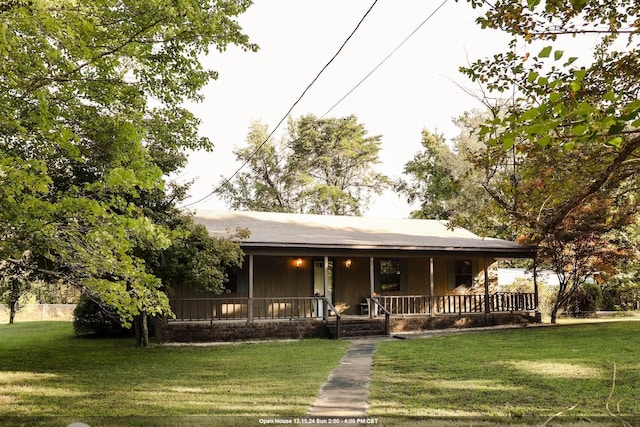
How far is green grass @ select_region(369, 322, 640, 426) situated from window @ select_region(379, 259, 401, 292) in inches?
232

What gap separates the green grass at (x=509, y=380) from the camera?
657cm

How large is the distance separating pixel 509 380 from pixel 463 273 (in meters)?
13.0

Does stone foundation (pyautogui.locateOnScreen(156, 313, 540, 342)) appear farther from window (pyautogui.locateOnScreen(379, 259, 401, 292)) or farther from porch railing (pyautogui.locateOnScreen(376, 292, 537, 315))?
window (pyautogui.locateOnScreen(379, 259, 401, 292))

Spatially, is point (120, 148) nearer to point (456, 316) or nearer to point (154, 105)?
point (154, 105)

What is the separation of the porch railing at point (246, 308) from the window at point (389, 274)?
271 centimetres

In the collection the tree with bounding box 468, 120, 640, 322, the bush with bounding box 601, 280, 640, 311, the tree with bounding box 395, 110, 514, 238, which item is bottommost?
the bush with bounding box 601, 280, 640, 311

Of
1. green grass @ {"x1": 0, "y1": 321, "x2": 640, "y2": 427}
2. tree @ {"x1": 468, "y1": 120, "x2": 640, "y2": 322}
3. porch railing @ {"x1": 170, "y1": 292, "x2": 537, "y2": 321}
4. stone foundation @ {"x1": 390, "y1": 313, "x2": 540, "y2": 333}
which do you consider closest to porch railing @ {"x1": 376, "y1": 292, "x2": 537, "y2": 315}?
porch railing @ {"x1": 170, "y1": 292, "x2": 537, "y2": 321}

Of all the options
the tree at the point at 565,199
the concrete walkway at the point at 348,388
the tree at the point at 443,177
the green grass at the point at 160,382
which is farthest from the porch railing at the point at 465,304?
the tree at the point at 443,177

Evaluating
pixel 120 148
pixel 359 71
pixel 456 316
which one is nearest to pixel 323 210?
pixel 456 316

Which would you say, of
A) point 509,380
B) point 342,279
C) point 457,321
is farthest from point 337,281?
point 509,380

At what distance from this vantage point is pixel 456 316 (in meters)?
18.6

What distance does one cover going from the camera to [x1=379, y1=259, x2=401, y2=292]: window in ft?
66.6

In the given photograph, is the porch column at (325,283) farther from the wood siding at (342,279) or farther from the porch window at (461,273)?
the porch window at (461,273)

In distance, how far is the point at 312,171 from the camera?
41.3 meters
